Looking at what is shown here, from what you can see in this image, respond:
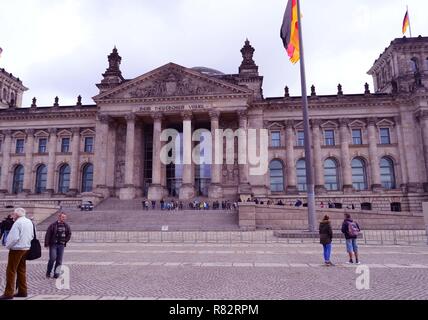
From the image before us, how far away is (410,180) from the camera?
47906 mm

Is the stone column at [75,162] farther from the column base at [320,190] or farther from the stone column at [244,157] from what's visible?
the column base at [320,190]

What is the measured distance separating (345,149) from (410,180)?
368 inches

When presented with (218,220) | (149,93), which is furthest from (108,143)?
(218,220)

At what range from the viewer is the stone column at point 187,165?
46.0m

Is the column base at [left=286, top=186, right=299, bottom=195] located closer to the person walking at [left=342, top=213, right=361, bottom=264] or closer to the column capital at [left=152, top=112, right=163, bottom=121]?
the column capital at [left=152, top=112, right=163, bottom=121]

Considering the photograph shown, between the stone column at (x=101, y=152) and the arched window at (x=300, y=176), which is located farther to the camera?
the arched window at (x=300, y=176)

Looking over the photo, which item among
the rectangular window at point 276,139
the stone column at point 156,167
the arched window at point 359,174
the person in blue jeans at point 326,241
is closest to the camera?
the person in blue jeans at point 326,241

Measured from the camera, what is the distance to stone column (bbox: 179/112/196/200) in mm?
45969

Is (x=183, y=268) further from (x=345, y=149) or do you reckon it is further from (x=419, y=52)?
(x=419, y=52)

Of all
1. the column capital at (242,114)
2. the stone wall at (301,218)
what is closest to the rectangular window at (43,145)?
the column capital at (242,114)

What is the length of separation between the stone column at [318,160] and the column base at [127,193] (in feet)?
83.4

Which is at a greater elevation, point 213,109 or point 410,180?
point 213,109

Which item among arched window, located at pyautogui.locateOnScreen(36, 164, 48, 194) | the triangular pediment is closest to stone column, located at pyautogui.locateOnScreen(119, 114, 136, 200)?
the triangular pediment

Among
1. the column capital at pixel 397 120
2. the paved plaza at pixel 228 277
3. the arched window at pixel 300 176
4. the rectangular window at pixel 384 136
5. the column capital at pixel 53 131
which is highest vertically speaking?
the column capital at pixel 53 131
